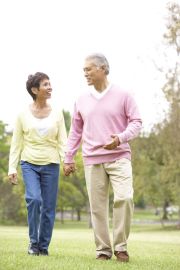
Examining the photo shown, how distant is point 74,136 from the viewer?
734 centimetres

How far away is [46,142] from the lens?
7.57 meters

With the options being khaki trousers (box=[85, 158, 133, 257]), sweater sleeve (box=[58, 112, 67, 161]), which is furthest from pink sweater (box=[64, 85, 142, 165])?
sweater sleeve (box=[58, 112, 67, 161])

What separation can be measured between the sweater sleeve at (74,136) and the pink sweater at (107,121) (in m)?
0.20

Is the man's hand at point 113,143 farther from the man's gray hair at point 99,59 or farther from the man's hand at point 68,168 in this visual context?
the man's gray hair at point 99,59

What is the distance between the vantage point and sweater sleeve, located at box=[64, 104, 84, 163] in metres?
7.24

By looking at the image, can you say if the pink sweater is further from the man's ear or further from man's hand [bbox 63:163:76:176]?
the man's ear

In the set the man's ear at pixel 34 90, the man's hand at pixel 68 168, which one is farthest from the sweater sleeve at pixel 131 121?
the man's ear at pixel 34 90

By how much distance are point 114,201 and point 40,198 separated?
104cm

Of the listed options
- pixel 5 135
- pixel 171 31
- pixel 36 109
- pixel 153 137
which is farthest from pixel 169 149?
pixel 36 109

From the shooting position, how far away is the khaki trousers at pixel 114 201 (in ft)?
22.0

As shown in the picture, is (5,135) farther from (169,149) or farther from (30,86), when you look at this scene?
(30,86)

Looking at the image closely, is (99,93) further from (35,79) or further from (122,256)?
(122,256)

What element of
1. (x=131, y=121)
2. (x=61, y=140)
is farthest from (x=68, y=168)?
(x=131, y=121)

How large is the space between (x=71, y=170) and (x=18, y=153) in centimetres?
93
